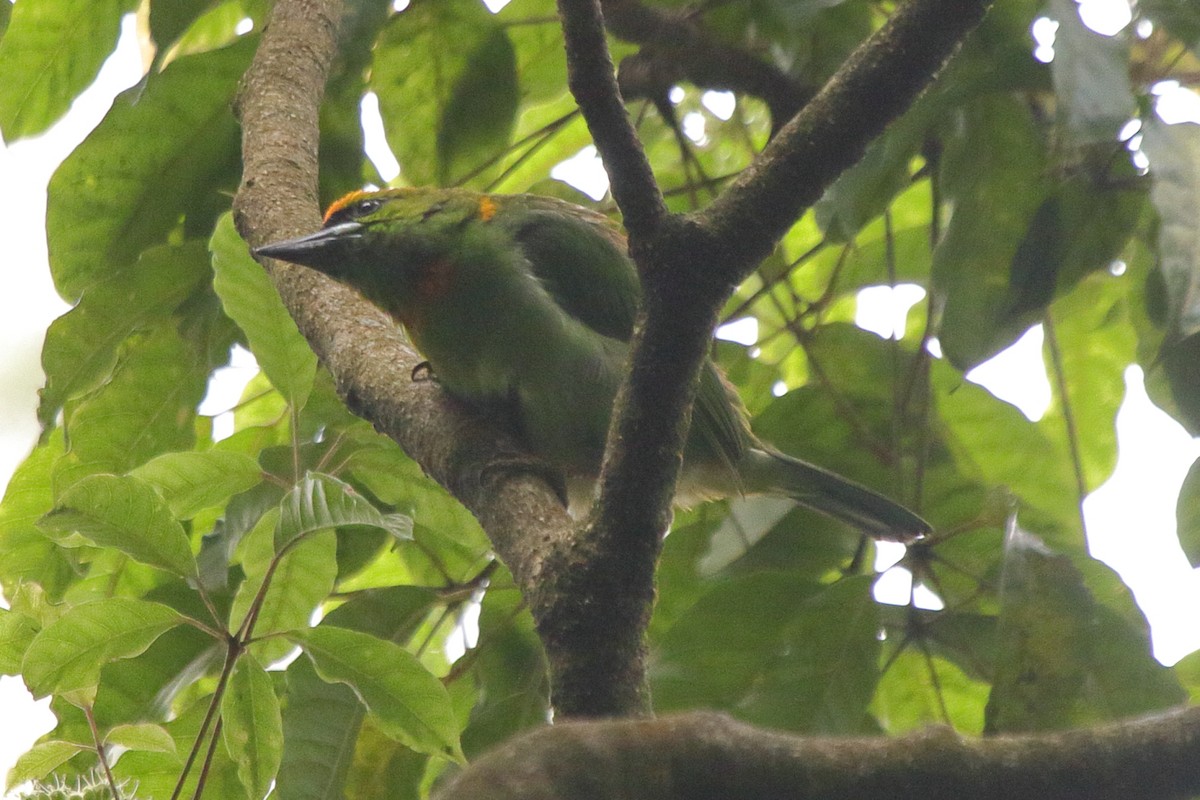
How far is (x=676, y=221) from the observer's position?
125cm

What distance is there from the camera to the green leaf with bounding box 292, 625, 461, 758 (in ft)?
5.82

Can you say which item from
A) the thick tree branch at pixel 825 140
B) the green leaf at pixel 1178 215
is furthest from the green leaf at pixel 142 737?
the green leaf at pixel 1178 215

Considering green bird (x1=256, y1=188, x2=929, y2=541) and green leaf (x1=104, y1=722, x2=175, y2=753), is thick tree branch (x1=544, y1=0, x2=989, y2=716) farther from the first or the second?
green bird (x1=256, y1=188, x2=929, y2=541)

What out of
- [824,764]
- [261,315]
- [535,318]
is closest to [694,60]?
[535,318]

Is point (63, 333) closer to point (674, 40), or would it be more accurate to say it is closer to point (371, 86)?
point (371, 86)

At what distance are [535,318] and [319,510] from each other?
853mm

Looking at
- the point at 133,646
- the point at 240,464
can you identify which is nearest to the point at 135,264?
the point at 240,464

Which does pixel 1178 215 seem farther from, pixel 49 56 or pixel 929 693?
pixel 49 56

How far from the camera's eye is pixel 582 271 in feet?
8.27

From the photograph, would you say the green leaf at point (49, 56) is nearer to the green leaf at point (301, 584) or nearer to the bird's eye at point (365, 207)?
the bird's eye at point (365, 207)

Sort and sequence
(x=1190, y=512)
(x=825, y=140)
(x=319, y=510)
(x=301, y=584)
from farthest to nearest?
(x=301, y=584) < (x=1190, y=512) < (x=319, y=510) < (x=825, y=140)

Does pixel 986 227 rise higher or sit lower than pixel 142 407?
lower

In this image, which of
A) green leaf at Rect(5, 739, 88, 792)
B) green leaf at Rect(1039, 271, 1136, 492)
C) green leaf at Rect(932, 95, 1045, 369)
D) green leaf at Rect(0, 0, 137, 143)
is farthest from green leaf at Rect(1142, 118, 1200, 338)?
green leaf at Rect(0, 0, 137, 143)

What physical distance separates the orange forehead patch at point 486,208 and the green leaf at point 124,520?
1.05 m
